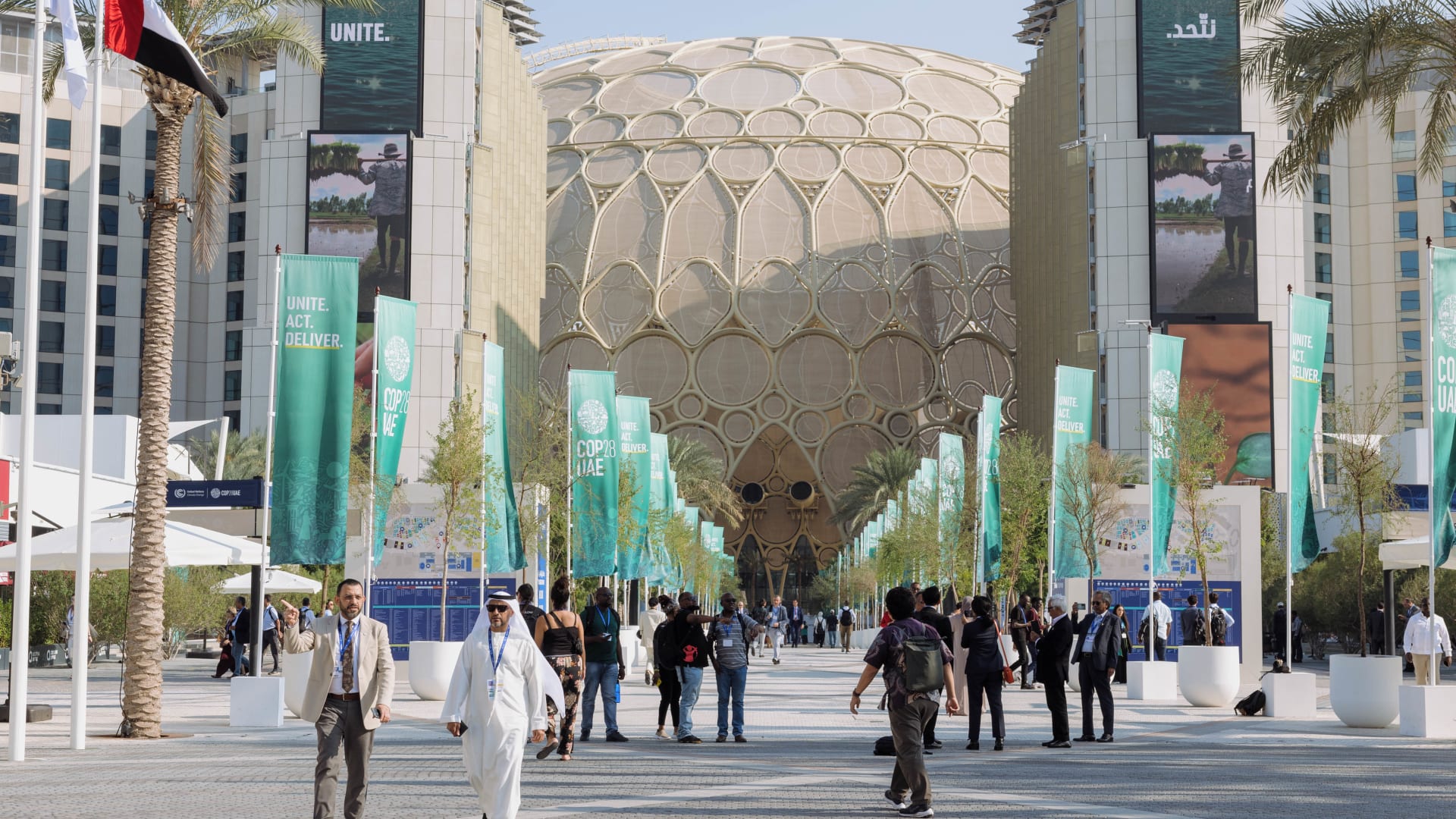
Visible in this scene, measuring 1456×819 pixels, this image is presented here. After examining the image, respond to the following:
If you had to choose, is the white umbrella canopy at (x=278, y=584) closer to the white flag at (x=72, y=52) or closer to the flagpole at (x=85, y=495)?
the flagpole at (x=85, y=495)

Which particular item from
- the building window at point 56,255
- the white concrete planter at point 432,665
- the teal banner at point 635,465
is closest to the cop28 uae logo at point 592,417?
the teal banner at point 635,465

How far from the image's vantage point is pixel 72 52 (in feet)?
55.7

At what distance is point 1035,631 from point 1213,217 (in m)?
31.3

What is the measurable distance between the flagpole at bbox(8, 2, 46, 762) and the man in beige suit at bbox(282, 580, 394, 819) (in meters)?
5.89

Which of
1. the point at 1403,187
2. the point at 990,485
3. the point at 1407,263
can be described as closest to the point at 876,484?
the point at 1407,263

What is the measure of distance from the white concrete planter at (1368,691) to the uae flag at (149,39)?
14786 mm

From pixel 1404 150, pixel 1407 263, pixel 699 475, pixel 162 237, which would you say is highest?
pixel 1404 150

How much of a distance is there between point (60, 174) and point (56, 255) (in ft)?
13.6

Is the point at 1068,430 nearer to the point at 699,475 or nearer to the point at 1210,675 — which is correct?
the point at 1210,675

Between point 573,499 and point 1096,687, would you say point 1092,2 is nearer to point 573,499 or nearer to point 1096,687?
point 573,499

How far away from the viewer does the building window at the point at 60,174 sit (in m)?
87.9

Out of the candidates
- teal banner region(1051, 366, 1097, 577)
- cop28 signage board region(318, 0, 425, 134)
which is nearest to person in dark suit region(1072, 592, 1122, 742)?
teal banner region(1051, 366, 1097, 577)

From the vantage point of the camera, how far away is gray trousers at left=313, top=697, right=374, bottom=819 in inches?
399

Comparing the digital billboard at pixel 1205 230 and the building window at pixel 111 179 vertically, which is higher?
the building window at pixel 111 179
